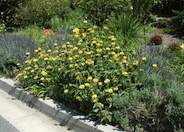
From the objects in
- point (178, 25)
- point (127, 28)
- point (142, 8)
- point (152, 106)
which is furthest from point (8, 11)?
point (152, 106)

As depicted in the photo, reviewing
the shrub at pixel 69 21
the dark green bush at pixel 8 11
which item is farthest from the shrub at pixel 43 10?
the dark green bush at pixel 8 11

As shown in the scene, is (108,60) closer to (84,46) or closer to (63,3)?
(84,46)

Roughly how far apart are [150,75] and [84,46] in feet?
4.35

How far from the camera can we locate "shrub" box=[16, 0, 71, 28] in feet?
37.2

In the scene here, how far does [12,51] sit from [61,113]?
2.56 m

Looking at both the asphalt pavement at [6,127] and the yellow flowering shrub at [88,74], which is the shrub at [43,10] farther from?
the asphalt pavement at [6,127]

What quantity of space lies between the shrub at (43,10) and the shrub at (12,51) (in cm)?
376

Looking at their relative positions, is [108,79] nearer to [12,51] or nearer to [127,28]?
[12,51]

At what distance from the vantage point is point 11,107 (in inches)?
219

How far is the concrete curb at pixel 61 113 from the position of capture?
4355 millimetres

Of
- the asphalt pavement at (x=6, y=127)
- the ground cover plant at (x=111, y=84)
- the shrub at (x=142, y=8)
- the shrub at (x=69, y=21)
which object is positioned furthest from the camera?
the shrub at (x=142, y=8)

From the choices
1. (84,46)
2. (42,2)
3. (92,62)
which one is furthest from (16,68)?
(42,2)

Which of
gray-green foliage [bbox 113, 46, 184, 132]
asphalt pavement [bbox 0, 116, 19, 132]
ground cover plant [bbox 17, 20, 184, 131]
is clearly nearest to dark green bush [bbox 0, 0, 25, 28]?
ground cover plant [bbox 17, 20, 184, 131]

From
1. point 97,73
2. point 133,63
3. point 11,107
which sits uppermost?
point 133,63
